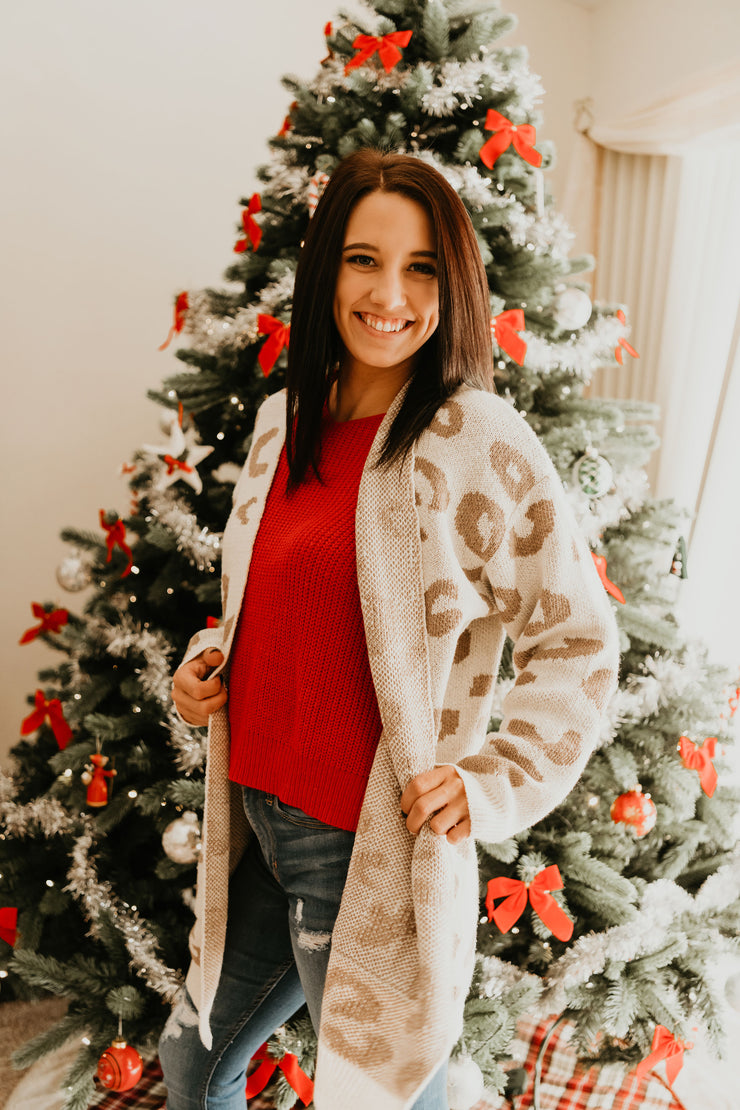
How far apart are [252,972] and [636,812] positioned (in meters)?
0.80

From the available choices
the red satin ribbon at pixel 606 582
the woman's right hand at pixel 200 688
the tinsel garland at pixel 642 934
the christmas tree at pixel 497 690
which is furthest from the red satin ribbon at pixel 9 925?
the red satin ribbon at pixel 606 582

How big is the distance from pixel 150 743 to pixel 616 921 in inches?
36.2

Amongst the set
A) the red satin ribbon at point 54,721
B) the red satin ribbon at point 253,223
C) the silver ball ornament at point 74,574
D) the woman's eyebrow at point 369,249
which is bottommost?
the red satin ribbon at point 54,721

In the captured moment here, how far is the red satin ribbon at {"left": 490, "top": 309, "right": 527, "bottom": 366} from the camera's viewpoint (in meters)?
1.40

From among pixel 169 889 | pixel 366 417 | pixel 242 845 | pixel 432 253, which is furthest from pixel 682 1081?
pixel 432 253

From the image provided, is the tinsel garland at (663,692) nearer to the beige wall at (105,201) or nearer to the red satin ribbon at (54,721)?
the red satin ribbon at (54,721)

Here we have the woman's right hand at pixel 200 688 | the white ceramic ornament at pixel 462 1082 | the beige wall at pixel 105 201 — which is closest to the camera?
the woman's right hand at pixel 200 688

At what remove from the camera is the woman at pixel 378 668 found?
0.73 meters

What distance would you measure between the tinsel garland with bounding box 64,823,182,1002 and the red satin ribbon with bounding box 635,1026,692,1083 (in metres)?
0.85

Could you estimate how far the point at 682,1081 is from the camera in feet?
5.45

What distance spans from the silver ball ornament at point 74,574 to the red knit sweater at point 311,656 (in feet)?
2.75

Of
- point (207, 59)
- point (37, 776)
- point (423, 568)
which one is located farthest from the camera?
point (207, 59)

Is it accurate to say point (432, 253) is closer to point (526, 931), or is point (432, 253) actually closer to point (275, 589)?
point (275, 589)

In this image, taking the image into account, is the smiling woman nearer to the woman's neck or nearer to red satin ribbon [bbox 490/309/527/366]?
the woman's neck
